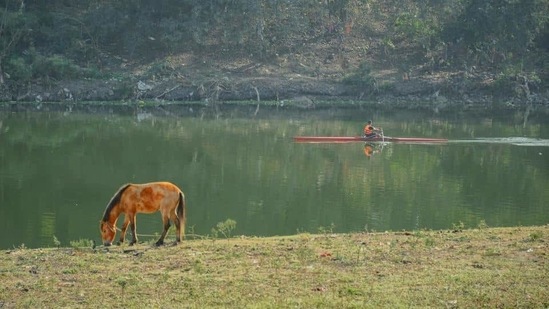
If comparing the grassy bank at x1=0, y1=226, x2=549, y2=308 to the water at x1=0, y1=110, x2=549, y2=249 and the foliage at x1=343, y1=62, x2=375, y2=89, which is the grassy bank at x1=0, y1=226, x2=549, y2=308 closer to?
the water at x1=0, y1=110, x2=549, y2=249

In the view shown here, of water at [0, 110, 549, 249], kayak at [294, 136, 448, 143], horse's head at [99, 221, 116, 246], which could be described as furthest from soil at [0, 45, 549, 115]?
horse's head at [99, 221, 116, 246]

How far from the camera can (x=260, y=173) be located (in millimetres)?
24234

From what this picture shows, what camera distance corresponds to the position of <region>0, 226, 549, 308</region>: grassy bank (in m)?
8.30

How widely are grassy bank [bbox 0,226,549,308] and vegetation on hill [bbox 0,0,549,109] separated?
122 feet

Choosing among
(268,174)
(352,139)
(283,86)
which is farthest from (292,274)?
(283,86)

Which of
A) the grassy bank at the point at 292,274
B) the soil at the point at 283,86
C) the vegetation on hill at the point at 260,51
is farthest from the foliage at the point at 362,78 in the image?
the grassy bank at the point at 292,274

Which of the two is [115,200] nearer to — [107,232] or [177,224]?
[107,232]

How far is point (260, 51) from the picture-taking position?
51.9 metres

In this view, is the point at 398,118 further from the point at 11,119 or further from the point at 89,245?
the point at 89,245

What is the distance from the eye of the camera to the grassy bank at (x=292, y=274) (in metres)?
8.30

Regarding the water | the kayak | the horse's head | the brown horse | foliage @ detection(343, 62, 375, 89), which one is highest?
foliage @ detection(343, 62, 375, 89)

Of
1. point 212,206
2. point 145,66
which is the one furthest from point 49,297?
Answer: point 145,66

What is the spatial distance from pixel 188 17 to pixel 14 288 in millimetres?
43810

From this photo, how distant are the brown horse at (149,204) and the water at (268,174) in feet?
6.12
